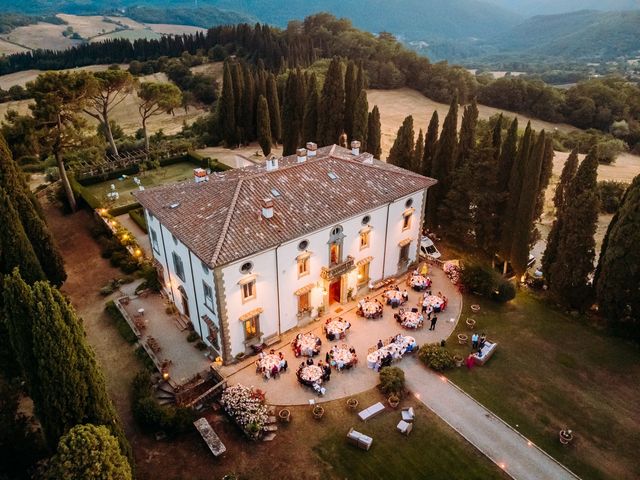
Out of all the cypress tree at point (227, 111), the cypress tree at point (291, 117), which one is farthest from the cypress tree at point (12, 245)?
the cypress tree at point (227, 111)

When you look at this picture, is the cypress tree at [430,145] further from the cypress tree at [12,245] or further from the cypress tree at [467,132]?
the cypress tree at [12,245]

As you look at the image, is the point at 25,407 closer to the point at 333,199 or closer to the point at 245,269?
the point at 245,269

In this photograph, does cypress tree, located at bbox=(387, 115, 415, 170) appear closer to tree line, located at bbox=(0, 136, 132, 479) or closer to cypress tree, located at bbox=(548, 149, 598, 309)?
cypress tree, located at bbox=(548, 149, 598, 309)

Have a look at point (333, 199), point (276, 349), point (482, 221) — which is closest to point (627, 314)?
point (482, 221)

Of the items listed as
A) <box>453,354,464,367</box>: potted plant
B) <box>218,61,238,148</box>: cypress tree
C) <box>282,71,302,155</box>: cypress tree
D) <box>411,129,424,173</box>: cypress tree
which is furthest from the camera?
<box>218,61,238,148</box>: cypress tree

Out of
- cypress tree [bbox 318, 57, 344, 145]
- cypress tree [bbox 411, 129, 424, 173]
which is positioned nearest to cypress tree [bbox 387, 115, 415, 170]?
cypress tree [bbox 411, 129, 424, 173]
